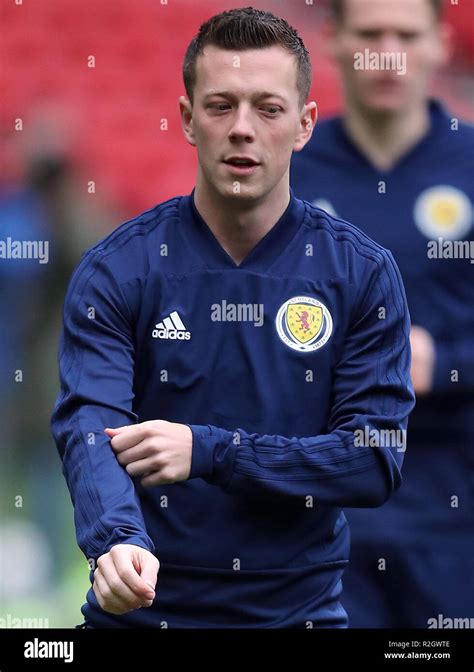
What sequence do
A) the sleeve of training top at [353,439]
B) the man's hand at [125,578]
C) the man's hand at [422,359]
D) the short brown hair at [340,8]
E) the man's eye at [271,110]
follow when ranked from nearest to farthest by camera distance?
the man's hand at [125,578] < the sleeve of training top at [353,439] < the man's eye at [271,110] < the man's hand at [422,359] < the short brown hair at [340,8]

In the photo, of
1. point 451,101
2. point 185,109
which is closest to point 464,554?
point 451,101

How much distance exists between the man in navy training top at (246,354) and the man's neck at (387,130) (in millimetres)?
1543

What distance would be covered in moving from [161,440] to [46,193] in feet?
8.57

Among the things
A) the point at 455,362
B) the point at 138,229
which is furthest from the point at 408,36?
the point at 138,229

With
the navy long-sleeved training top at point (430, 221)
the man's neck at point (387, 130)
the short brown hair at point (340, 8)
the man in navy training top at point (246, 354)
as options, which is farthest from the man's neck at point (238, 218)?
the short brown hair at point (340, 8)

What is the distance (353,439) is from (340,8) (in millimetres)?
2129

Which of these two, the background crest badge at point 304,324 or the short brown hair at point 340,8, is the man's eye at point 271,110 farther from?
the short brown hair at point 340,8

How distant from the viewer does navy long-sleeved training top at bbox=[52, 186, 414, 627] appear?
2.58 m

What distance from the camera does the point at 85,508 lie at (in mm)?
2420

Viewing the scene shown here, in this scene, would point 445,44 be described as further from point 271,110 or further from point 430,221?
point 271,110

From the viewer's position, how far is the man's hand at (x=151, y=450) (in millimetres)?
2436

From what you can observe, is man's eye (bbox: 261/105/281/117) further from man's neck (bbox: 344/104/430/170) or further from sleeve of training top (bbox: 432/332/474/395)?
man's neck (bbox: 344/104/430/170)

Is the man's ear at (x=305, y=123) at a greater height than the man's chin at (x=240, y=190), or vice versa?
the man's ear at (x=305, y=123)

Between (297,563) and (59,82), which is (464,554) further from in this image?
(59,82)
